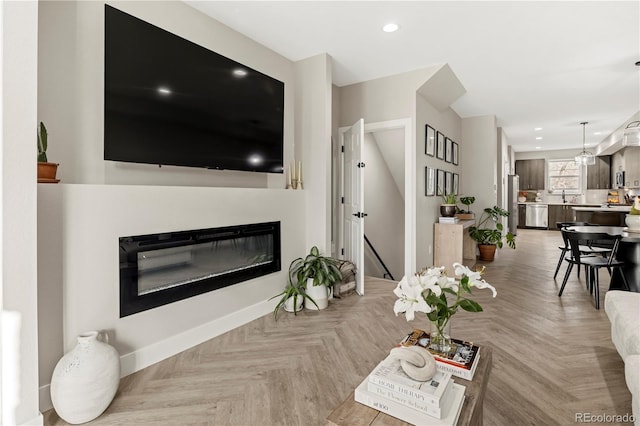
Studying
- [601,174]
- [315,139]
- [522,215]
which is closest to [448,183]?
[315,139]

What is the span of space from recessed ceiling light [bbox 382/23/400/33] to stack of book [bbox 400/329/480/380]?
9.02 ft

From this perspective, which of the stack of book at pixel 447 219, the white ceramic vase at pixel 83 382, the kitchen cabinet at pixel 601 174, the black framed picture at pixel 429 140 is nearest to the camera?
the white ceramic vase at pixel 83 382

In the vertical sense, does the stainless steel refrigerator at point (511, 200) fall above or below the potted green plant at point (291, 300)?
above

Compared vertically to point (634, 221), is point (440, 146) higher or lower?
higher

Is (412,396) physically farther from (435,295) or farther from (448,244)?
(448,244)

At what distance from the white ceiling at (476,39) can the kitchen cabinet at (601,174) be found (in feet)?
20.7

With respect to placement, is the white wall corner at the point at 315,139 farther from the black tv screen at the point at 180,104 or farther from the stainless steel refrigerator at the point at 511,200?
the stainless steel refrigerator at the point at 511,200

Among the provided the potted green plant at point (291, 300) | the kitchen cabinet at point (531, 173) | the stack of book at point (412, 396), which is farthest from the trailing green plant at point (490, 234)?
the kitchen cabinet at point (531, 173)

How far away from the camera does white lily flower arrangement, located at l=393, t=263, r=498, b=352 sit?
1.37 m

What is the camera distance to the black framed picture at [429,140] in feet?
15.6

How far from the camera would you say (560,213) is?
10.7 m

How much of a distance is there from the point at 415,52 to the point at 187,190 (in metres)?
2.79

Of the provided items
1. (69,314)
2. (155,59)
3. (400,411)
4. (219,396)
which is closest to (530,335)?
(400,411)
